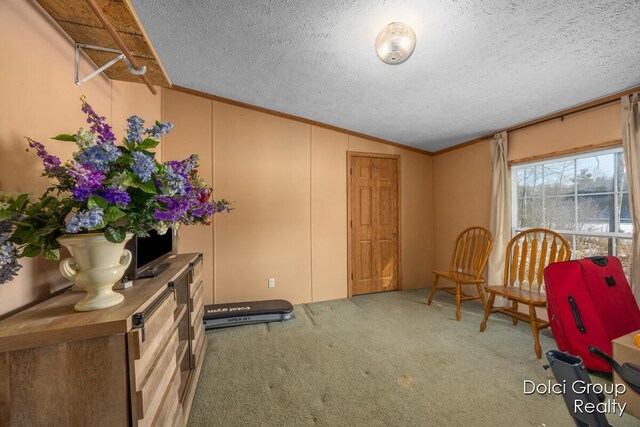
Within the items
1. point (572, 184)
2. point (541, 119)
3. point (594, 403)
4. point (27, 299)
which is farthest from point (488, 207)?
point (27, 299)

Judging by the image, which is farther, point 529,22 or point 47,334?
point 529,22

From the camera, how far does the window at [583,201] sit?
7.32 feet

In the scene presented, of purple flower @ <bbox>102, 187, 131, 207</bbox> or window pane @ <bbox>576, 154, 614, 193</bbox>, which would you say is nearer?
purple flower @ <bbox>102, 187, 131, 207</bbox>

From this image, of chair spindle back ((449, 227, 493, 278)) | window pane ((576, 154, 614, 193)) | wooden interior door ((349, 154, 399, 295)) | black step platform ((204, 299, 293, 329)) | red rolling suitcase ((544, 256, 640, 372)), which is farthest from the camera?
wooden interior door ((349, 154, 399, 295))

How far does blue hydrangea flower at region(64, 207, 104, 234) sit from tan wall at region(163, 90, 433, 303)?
227cm

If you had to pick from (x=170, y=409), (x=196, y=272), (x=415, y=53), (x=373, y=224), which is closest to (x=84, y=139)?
(x=170, y=409)

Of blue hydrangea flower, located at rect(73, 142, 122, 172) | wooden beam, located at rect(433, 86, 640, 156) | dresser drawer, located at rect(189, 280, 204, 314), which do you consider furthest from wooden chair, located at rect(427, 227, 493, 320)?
blue hydrangea flower, located at rect(73, 142, 122, 172)

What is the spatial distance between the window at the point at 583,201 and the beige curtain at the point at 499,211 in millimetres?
212

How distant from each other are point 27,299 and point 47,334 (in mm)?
408

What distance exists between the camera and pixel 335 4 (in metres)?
1.47

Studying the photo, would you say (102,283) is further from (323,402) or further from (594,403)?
(594,403)

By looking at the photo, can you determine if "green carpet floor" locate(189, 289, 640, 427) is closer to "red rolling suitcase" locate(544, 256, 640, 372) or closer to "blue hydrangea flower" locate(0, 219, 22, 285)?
"red rolling suitcase" locate(544, 256, 640, 372)

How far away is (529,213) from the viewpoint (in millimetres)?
2949

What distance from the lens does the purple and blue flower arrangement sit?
749 mm
